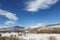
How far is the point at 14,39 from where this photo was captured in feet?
25.0

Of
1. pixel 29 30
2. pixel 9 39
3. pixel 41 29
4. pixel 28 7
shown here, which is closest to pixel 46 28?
pixel 41 29

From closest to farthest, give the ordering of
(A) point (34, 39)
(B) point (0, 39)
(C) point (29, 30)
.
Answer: (B) point (0, 39), (A) point (34, 39), (C) point (29, 30)

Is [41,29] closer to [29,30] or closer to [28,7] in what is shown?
[29,30]

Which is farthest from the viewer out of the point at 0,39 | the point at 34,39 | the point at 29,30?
the point at 29,30

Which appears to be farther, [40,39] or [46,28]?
[46,28]

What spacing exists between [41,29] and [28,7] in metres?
4.79

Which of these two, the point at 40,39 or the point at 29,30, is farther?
the point at 29,30

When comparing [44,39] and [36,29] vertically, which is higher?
[36,29]

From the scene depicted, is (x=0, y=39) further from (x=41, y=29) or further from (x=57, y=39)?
(x=41, y=29)

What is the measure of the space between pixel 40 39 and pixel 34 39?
1.12ft

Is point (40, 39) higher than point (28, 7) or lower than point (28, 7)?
lower

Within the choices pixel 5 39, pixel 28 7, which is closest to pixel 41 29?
pixel 28 7

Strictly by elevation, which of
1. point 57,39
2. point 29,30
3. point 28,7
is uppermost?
point 28,7

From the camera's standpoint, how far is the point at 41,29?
1270cm
